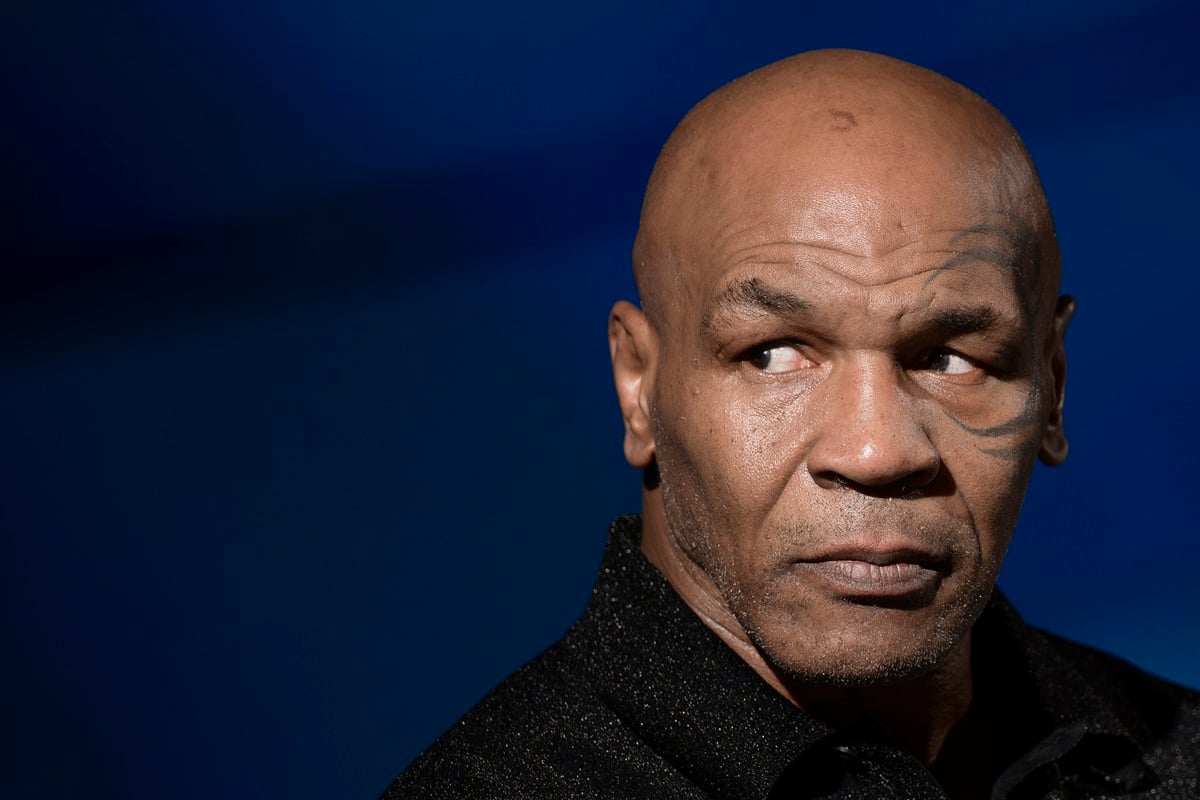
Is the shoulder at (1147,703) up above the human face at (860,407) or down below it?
below

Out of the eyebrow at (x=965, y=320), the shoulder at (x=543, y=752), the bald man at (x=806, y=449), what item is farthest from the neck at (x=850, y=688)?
the eyebrow at (x=965, y=320)

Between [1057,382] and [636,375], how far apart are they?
55 centimetres

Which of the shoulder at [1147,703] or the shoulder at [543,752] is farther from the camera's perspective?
the shoulder at [1147,703]

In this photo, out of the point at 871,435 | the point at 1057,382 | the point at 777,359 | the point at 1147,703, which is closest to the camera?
the point at 871,435

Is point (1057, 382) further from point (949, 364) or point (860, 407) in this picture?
point (860, 407)

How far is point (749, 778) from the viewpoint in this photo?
216cm

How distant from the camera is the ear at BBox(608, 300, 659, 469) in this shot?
7.78ft

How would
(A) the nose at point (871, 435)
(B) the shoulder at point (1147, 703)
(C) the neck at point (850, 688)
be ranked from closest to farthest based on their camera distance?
(A) the nose at point (871, 435) < (C) the neck at point (850, 688) < (B) the shoulder at point (1147, 703)

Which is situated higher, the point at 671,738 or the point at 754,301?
the point at 754,301

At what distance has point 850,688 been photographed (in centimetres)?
232

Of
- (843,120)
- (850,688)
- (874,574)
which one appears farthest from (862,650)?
(843,120)

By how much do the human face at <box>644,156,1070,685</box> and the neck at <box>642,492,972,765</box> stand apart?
10cm

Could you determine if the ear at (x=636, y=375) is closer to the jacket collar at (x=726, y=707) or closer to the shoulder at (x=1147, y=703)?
the jacket collar at (x=726, y=707)

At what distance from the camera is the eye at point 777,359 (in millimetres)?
2178
